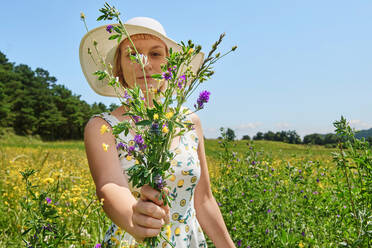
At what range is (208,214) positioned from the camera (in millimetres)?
1774

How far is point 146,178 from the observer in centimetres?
67

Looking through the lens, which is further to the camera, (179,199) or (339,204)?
(339,204)

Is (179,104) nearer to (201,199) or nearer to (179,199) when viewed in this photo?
(179,199)

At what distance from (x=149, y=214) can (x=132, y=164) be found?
0.86m

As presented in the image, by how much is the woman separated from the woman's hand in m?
0.32

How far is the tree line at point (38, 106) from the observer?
52.7 meters

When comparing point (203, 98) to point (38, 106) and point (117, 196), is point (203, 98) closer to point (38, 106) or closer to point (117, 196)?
point (117, 196)

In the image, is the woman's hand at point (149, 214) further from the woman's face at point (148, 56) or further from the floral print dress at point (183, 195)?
the woman's face at point (148, 56)

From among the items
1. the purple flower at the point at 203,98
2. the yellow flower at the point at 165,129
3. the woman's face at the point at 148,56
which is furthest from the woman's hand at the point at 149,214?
the woman's face at the point at 148,56

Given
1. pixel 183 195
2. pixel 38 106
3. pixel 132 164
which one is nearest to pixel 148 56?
pixel 132 164

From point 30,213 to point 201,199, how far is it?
1051 mm

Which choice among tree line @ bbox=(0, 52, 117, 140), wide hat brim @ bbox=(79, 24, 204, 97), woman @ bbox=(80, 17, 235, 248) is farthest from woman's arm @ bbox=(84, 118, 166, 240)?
tree line @ bbox=(0, 52, 117, 140)

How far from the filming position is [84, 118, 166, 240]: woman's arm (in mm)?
768

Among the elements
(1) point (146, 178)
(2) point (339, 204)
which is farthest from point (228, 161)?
(1) point (146, 178)
